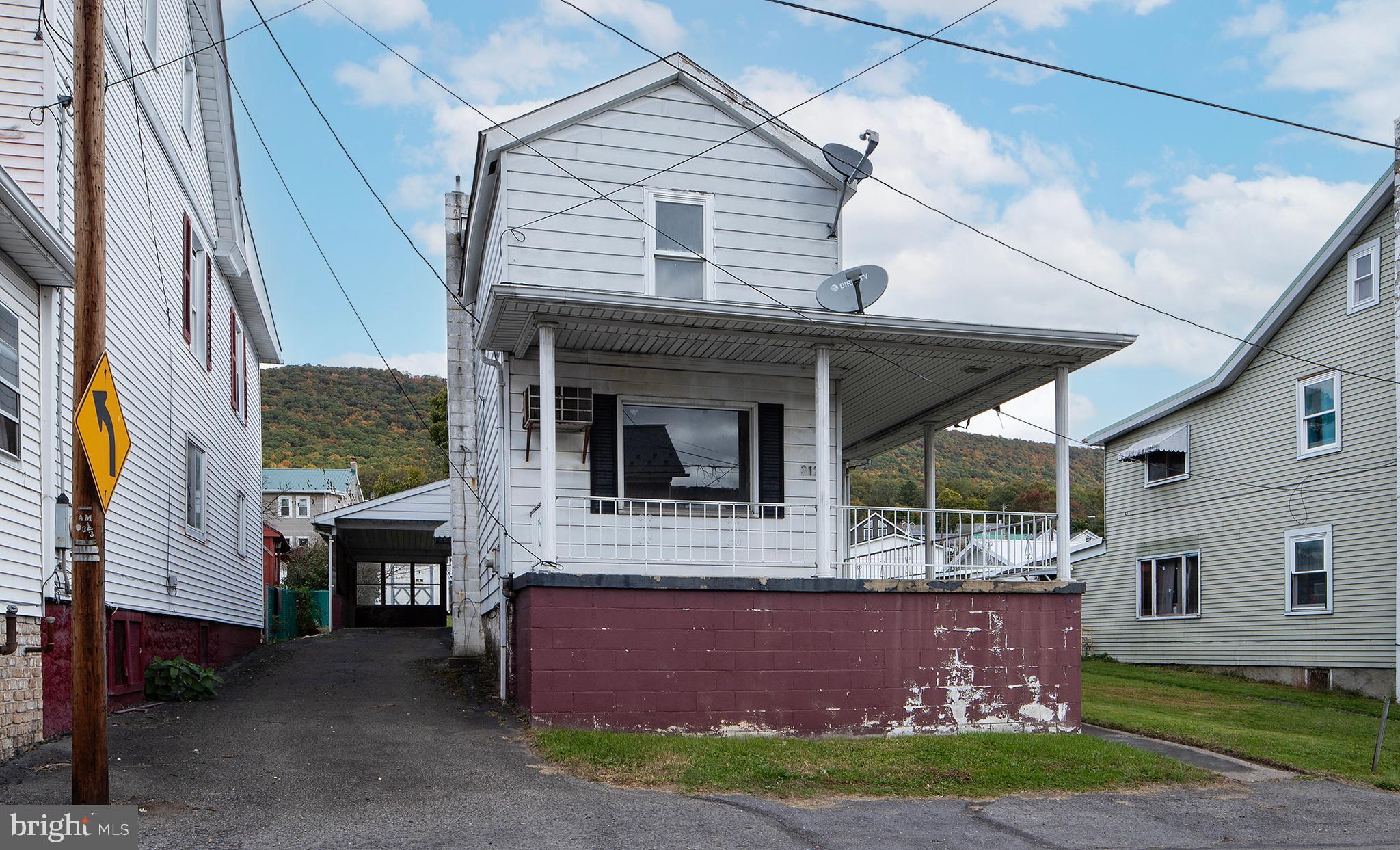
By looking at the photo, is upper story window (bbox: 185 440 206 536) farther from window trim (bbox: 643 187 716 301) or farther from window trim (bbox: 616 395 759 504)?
window trim (bbox: 643 187 716 301)

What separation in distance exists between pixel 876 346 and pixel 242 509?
13.3 metres

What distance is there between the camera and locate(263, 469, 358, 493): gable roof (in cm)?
6191

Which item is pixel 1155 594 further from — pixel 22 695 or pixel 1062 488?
pixel 22 695

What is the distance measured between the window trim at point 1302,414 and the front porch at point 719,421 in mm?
8308

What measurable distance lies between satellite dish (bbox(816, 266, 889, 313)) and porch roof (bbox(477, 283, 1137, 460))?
0.80 ft

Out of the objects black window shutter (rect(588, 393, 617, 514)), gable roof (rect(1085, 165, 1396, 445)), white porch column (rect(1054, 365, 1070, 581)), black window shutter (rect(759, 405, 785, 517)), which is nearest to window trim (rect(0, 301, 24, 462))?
black window shutter (rect(588, 393, 617, 514))

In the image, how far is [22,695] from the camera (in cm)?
895

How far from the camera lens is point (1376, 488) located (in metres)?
18.6

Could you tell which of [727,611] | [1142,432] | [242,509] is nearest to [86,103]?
[727,611]

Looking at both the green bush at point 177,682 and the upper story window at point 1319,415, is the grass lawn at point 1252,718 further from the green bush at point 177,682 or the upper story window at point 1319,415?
the green bush at point 177,682

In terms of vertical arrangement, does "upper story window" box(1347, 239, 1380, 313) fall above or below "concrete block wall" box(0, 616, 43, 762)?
above

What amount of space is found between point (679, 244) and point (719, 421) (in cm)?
221

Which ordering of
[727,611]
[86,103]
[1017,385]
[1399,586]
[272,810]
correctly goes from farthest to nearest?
[1399,586] → [1017,385] → [727,611] → [272,810] → [86,103]

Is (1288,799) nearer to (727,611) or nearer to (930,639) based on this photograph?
(930,639)
